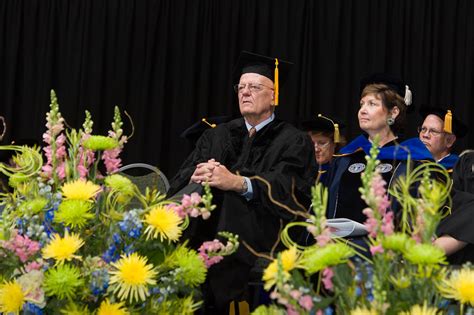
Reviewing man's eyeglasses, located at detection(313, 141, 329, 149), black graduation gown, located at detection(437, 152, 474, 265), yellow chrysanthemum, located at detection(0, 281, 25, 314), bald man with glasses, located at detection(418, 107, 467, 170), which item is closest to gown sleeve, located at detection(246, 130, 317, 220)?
black graduation gown, located at detection(437, 152, 474, 265)

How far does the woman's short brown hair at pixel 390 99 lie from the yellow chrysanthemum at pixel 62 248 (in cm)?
219

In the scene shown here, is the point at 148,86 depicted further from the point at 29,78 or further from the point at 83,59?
the point at 29,78


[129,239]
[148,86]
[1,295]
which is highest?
[148,86]

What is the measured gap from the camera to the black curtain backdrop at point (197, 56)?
528 centimetres

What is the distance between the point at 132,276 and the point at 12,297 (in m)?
0.27

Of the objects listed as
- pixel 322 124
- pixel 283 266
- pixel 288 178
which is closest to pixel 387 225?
pixel 283 266

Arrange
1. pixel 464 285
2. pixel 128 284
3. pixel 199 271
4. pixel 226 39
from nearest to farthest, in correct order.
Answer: pixel 464 285 < pixel 128 284 < pixel 199 271 < pixel 226 39

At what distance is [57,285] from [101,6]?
4.50 meters

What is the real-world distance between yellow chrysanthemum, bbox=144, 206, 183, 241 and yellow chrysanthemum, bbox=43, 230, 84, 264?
15 centimetres

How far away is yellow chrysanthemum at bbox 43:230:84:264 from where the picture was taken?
4.86 ft

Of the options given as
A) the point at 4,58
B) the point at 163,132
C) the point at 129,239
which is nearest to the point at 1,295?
the point at 129,239

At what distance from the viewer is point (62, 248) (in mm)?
1486

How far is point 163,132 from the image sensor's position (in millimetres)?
5609

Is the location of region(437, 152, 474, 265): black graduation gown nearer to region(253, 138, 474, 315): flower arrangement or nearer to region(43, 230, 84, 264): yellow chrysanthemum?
region(253, 138, 474, 315): flower arrangement
